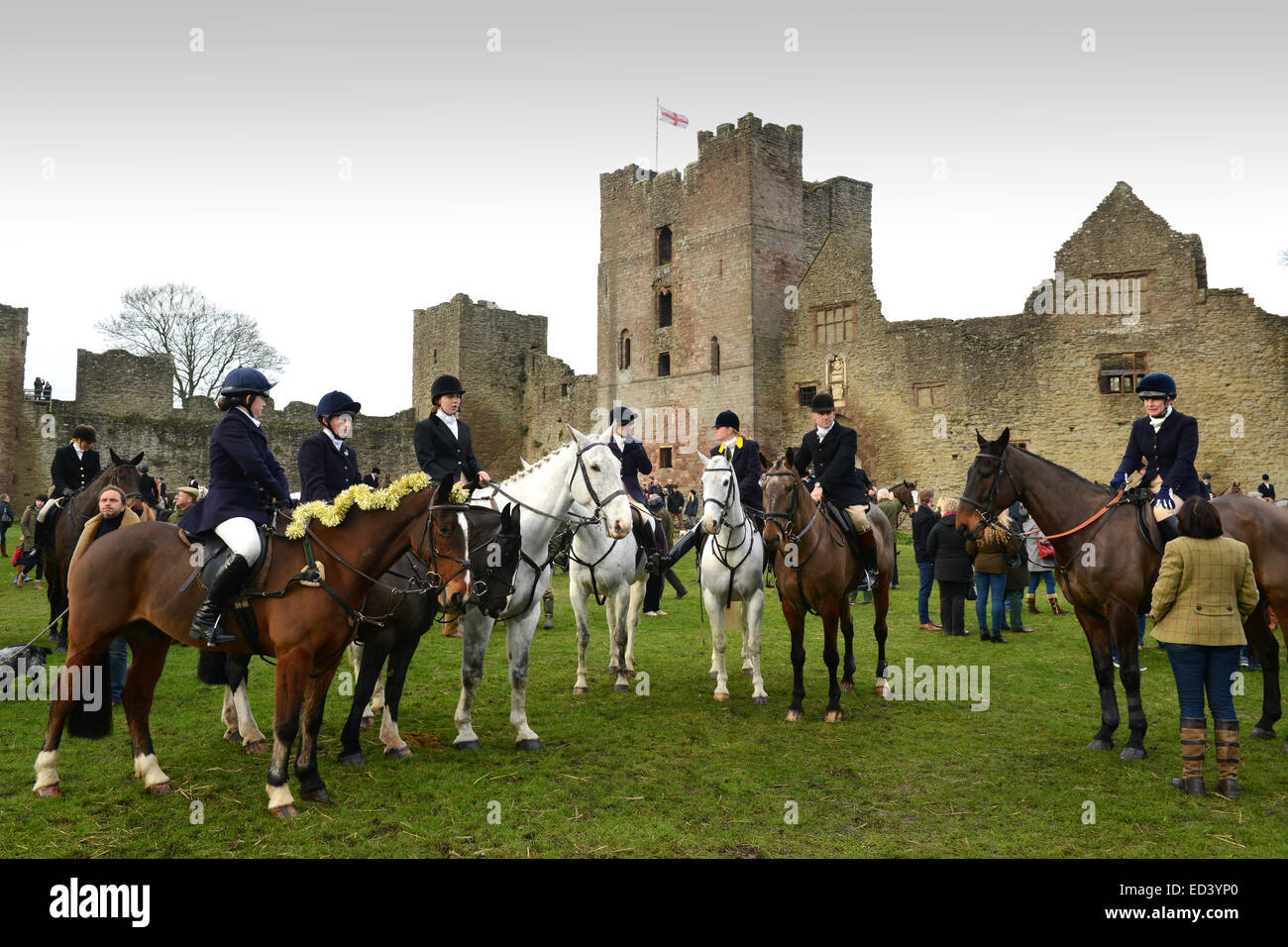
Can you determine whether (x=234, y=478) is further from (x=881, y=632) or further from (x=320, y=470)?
(x=881, y=632)

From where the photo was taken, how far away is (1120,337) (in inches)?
1093

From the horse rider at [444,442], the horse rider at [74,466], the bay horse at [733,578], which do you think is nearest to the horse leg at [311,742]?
the horse rider at [444,442]

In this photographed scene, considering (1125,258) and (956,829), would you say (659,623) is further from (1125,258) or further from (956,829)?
(1125,258)

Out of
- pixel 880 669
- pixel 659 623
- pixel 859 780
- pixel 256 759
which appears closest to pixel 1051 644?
pixel 880 669

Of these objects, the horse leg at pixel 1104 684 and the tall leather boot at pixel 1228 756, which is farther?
the horse leg at pixel 1104 684

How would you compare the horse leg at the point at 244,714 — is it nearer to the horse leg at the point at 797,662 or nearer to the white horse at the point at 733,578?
the white horse at the point at 733,578

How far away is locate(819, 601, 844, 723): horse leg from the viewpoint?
25.9 feet

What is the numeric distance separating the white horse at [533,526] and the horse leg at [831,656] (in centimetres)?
244

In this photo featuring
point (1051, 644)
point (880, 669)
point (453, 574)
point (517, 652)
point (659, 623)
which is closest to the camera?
point (453, 574)

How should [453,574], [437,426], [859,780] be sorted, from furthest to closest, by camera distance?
[437,426] < [859,780] < [453,574]

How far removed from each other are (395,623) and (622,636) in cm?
356

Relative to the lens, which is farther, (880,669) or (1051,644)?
(1051,644)

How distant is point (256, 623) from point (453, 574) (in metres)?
1.43

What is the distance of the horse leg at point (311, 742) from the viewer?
5660 mm
